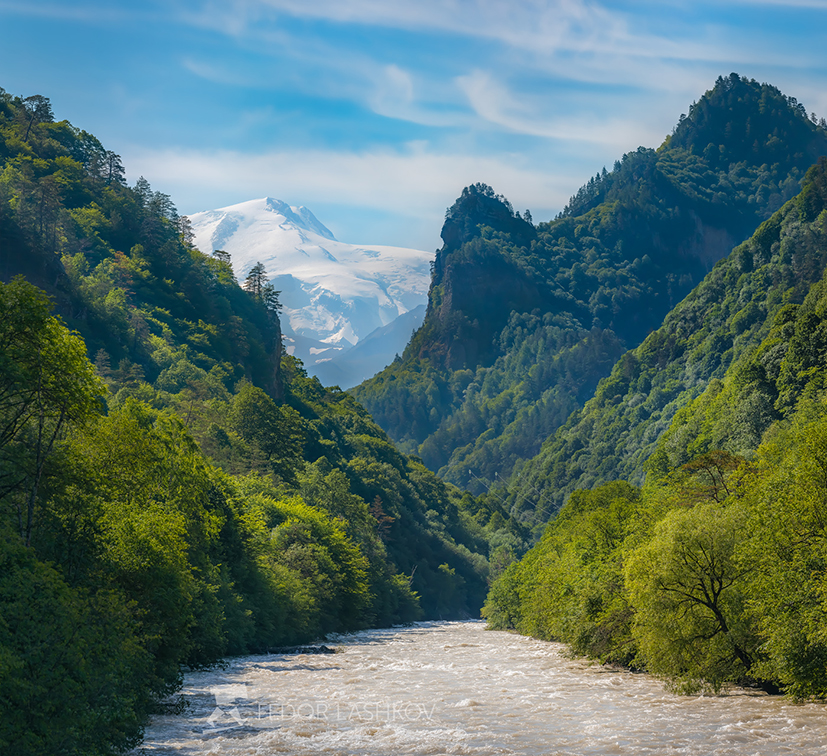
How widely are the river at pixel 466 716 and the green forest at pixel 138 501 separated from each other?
3867 mm

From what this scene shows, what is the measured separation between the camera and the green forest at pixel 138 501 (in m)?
30.6

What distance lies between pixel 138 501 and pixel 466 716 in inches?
990

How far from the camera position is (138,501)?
5481cm

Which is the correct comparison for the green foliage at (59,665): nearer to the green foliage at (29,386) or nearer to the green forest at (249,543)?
the green forest at (249,543)

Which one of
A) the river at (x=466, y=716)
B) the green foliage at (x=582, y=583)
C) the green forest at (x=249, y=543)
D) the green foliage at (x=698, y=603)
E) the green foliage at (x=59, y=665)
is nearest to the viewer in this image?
the green foliage at (x=59, y=665)

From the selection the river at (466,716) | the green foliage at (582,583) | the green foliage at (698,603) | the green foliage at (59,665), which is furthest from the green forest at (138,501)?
the green foliage at (698,603)

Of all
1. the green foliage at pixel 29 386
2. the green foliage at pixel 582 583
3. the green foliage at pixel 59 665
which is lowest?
the green foliage at pixel 582 583

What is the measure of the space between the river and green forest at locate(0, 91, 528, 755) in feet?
12.7

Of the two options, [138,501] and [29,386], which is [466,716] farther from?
[29,386]

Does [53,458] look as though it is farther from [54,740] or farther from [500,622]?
[500,622]

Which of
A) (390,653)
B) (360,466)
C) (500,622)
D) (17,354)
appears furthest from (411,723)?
(360,466)

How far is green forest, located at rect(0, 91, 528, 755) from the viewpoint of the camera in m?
30.6

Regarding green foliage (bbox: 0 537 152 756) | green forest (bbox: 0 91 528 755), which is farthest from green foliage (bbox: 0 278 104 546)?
green foliage (bbox: 0 537 152 756)

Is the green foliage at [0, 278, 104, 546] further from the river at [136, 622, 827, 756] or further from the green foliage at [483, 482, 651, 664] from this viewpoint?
the green foliage at [483, 482, 651, 664]
